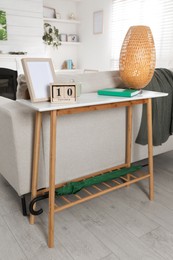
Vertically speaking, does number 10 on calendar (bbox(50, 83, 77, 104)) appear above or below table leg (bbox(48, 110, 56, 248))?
above

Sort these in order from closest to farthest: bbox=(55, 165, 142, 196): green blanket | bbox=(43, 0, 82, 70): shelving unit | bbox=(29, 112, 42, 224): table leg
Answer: bbox=(29, 112, 42, 224): table leg < bbox=(55, 165, 142, 196): green blanket < bbox=(43, 0, 82, 70): shelving unit

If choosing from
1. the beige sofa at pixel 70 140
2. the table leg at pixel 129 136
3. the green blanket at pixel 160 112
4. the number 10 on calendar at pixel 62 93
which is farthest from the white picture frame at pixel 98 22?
the number 10 on calendar at pixel 62 93

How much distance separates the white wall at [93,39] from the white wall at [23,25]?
108 centimetres

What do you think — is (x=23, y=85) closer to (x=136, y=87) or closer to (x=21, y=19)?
(x=136, y=87)

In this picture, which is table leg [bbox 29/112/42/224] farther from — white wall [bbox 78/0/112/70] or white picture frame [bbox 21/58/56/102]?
white wall [bbox 78/0/112/70]

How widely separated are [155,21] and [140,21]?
12.9 inches

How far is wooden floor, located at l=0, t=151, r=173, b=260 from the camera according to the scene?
1.25 meters

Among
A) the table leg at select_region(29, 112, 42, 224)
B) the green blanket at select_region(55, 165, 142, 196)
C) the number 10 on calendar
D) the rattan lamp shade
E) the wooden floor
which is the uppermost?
the rattan lamp shade

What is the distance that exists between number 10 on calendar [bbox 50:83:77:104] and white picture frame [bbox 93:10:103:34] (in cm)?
428

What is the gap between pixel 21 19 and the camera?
463 centimetres

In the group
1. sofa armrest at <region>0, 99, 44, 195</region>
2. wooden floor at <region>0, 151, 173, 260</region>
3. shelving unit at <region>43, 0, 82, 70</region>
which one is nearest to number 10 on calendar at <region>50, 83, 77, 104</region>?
sofa armrest at <region>0, 99, 44, 195</region>

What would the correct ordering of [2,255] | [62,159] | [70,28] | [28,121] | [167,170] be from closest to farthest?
[2,255]
[28,121]
[62,159]
[167,170]
[70,28]

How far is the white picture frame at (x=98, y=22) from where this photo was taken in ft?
16.4

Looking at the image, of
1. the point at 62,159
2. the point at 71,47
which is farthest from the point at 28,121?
the point at 71,47
